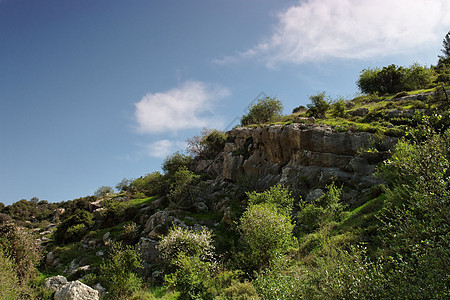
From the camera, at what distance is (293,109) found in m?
73.6

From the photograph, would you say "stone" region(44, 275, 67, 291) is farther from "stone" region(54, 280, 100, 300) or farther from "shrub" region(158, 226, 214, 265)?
"shrub" region(158, 226, 214, 265)

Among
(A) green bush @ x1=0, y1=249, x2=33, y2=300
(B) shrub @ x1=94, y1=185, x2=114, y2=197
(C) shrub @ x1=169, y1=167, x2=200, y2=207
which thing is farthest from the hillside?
(B) shrub @ x1=94, y1=185, x2=114, y2=197

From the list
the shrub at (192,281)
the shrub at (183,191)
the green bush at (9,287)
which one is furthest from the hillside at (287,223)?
the green bush at (9,287)

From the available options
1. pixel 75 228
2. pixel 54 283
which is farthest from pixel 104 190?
pixel 54 283

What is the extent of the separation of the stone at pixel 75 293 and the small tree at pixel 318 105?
42.2 metres

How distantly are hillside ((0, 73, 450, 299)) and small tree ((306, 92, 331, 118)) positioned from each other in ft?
0.93

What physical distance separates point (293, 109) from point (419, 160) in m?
69.7

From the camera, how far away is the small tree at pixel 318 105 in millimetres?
46031

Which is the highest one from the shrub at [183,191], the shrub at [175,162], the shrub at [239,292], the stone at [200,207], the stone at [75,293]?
the shrub at [175,162]

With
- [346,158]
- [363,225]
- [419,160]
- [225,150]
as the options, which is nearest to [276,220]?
[363,225]

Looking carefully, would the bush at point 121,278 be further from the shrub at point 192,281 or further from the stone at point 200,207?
the stone at point 200,207

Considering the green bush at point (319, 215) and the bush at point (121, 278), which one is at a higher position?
the green bush at point (319, 215)

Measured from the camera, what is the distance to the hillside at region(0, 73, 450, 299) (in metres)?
6.71

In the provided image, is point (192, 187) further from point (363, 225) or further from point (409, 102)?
point (409, 102)
